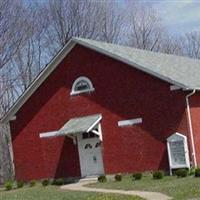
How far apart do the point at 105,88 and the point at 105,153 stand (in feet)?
10.6

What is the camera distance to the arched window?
3034cm

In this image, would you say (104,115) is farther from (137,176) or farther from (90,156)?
(137,176)

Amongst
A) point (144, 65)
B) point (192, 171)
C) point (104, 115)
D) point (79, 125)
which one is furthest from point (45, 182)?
point (192, 171)

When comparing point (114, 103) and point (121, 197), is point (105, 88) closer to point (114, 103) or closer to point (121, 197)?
point (114, 103)

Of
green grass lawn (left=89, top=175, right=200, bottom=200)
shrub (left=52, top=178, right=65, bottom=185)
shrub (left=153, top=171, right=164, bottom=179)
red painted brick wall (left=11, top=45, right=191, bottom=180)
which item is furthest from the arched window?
shrub (left=153, top=171, right=164, bottom=179)

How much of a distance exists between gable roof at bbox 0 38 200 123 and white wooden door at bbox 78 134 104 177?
3980 millimetres

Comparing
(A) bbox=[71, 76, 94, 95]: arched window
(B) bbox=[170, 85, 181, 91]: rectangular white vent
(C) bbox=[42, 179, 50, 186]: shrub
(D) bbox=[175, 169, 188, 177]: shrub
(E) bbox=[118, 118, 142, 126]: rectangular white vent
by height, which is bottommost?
(D) bbox=[175, 169, 188, 177]: shrub

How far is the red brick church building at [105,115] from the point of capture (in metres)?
27.5

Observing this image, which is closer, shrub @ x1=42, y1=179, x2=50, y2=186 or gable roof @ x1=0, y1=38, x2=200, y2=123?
gable roof @ x1=0, y1=38, x2=200, y2=123

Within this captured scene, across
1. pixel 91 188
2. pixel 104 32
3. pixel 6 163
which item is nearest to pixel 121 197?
pixel 91 188

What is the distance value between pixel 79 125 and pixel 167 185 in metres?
7.94

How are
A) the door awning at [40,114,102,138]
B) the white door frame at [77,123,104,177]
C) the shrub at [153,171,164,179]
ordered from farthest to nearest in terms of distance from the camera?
the white door frame at [77,123,104,177] → the door awning at [40,114,102,138] → the shrub at [153,171,164,179]

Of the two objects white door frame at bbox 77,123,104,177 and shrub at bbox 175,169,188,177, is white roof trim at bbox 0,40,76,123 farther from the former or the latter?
shrub at bbox 175,169,188,177

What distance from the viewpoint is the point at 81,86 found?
101ft
